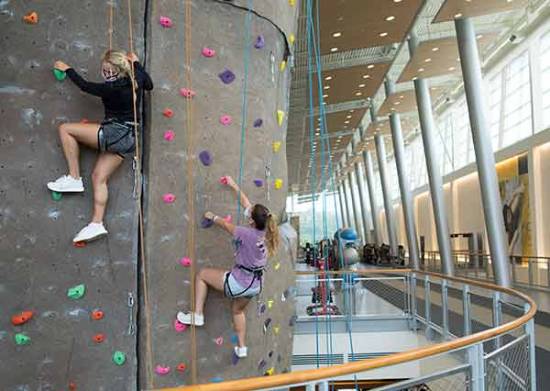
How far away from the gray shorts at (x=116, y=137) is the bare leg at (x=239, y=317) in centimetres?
119

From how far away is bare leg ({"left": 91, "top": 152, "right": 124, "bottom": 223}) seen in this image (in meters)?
3.07

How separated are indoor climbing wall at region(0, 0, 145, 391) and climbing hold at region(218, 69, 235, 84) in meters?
0.71

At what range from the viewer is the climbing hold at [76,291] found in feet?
10.1

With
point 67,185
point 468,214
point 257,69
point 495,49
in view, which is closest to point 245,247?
point 67,185

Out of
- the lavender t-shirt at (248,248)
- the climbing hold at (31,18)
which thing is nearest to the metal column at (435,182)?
the lavender t-shirt at (248,248)

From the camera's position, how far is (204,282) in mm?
3355

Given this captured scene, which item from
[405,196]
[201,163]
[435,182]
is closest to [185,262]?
[201,163]

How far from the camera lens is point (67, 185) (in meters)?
3.04

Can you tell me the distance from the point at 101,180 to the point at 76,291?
66 cm

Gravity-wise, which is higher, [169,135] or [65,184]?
[169,135]

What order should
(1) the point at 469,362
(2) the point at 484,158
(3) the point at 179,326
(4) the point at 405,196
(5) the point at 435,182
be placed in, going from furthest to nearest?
(4) the point at 405,196, (5) the point at 435,182, (2) the point at 484,158, (3) the point at 179,326, (1) the point at 469,362

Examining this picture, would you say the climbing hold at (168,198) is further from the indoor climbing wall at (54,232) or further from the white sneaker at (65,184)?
the white sneaker at (65,184)

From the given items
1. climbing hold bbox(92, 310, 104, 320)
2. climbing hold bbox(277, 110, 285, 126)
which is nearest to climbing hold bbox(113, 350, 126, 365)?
climbing hold bbox(92, 310, 104, 320)

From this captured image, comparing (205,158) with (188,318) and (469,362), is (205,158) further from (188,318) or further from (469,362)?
(469,362)
